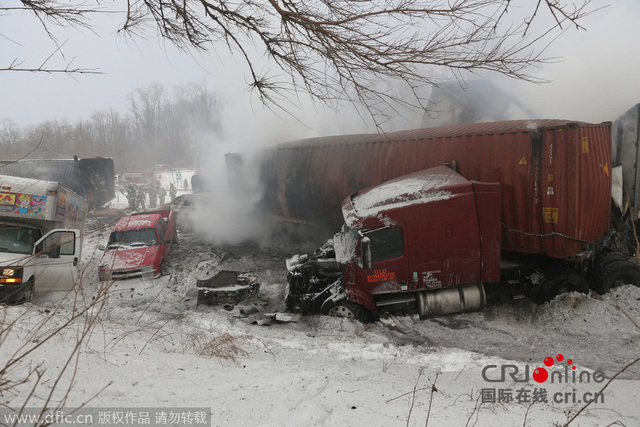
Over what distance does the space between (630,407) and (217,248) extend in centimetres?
1125

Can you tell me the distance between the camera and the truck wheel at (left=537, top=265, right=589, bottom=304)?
6.38m

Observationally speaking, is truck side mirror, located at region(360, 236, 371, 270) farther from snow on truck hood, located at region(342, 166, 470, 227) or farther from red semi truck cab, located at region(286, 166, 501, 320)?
snow on truck hood, located at region(342, 166, 470, 227)

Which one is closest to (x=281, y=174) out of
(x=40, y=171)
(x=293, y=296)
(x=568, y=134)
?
(x=293, y=296)

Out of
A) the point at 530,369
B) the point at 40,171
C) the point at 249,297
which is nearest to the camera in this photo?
the point at 530,369

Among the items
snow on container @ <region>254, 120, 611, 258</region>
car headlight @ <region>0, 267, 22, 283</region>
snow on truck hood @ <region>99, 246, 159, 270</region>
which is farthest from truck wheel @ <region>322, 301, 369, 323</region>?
car headlight @ <region>0, 267, 22, 283</region>

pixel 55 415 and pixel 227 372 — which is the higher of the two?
pixel 55 415

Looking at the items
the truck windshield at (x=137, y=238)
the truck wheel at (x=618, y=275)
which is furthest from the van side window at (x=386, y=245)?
the truck windshield at (x=137, y=238)

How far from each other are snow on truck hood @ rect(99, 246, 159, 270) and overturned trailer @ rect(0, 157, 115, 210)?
13388mm

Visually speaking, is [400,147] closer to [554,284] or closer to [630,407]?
[554,284]

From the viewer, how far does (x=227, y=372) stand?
3.65 m

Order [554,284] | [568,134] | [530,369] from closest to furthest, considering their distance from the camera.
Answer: [530,369] < [568,134] < [554,284]

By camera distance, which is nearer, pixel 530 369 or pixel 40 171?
pixel 530 369

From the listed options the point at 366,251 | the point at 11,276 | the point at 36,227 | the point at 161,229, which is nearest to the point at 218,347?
the point at 366,251

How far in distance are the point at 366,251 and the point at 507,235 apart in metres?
2.95
